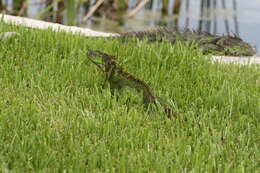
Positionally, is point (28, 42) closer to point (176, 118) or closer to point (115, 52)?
point (115, 52)

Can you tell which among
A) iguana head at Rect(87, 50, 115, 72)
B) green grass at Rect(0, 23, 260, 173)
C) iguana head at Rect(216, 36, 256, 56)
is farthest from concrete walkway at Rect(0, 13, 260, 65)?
iguana head at Rect(87, 50, 115, 72)

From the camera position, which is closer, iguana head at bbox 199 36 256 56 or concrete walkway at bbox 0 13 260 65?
concrete walkway at bbox 0 13 260 65

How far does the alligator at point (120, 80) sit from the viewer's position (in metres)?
3.17

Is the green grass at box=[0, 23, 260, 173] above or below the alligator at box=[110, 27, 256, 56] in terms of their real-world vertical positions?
below

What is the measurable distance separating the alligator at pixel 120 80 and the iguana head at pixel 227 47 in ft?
6.25

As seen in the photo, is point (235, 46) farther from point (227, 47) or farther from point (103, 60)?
point (103, 60)

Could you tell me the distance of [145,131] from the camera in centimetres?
272

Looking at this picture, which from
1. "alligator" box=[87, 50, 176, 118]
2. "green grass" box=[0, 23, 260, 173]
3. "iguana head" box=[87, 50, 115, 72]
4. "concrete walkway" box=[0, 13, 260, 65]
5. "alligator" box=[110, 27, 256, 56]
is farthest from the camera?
"alligator" box=[110, 27, 256, 56]

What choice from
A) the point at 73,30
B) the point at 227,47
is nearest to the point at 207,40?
the point at 227,47

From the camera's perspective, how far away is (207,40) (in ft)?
17.5

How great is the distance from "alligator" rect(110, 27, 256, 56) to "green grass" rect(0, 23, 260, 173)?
3.25ft

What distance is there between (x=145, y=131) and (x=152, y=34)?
9.19 feet

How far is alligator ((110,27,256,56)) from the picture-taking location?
5.28 metres

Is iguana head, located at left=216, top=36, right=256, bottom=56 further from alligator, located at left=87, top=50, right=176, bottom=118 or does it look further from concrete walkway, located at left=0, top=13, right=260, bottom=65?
alligator, located at left=87, top=50, right=176, bottom=118
